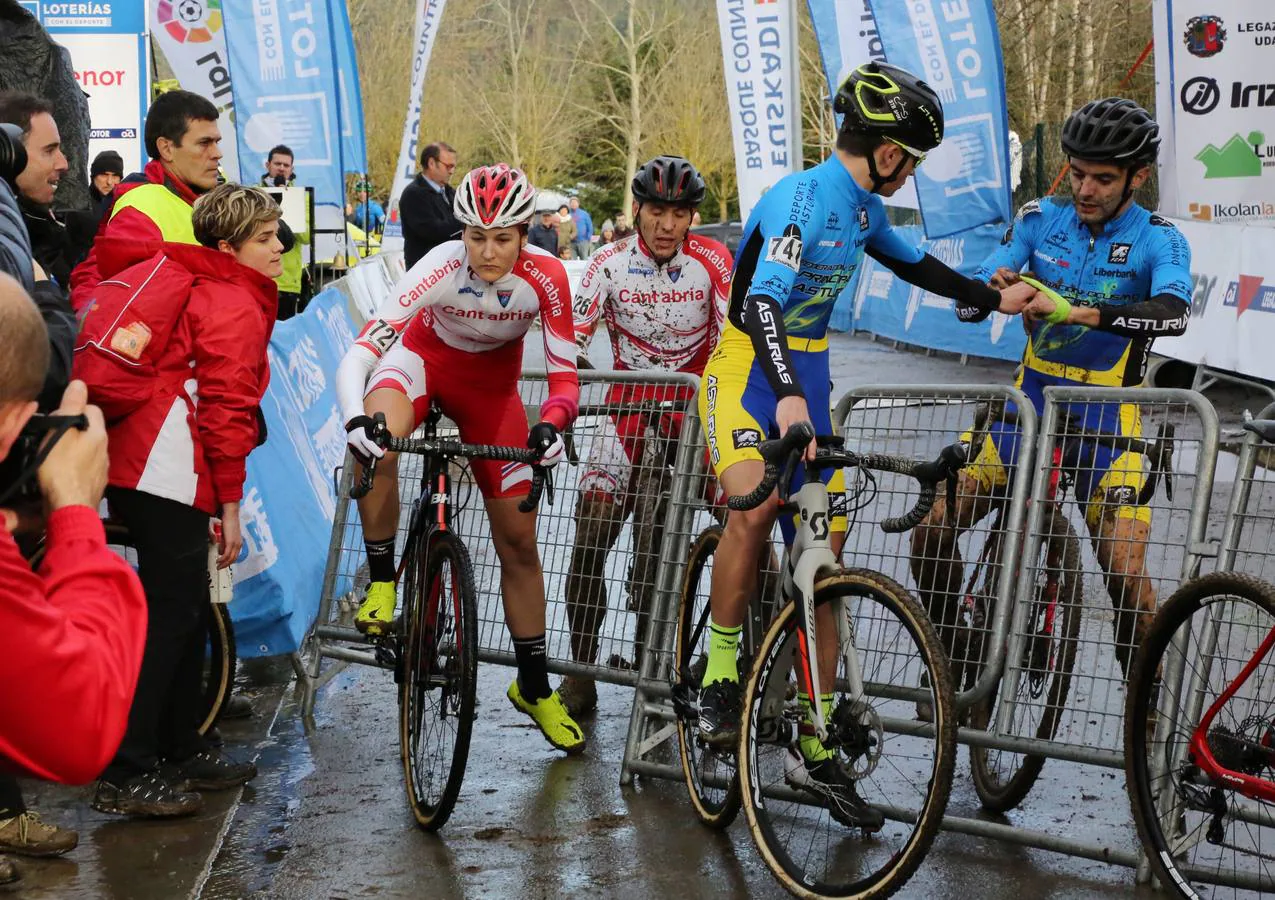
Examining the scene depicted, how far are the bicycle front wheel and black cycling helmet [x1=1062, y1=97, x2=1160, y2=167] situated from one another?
1941 millimetres

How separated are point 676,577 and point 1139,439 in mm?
1756

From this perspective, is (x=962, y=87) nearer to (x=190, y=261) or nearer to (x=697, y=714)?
(x=190, y=261)

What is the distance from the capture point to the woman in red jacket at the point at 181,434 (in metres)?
5.20

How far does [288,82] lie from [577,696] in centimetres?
1393

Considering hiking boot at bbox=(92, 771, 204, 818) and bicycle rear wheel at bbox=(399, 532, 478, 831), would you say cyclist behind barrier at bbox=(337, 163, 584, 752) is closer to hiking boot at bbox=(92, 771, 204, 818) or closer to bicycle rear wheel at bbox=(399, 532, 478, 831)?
bicycle rear wheel at bbox=(399, 532, 478, 831)

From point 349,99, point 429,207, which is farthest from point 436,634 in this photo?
point 349,99

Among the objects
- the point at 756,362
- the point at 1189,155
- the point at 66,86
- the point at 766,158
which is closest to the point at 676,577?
the point at 756,362

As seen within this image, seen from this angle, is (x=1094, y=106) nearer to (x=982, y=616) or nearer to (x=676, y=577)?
(x=982, y=616)

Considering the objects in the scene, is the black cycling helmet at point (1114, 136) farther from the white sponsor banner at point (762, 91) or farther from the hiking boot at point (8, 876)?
the white sponsor banner at point (762, 91)

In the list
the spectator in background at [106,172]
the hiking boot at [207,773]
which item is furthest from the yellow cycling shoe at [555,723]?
the spectator in background at [106,172]

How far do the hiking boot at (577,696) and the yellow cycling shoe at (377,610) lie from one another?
3.71ft

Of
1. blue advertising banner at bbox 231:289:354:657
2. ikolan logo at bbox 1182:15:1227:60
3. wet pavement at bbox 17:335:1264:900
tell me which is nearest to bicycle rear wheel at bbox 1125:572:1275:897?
wet pavement at bbox 17:335:1264:900

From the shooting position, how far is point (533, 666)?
597 cm

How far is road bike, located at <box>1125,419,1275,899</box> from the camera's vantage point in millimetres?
4020
